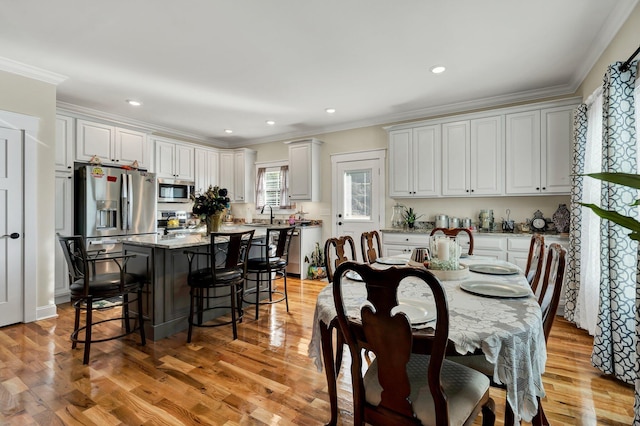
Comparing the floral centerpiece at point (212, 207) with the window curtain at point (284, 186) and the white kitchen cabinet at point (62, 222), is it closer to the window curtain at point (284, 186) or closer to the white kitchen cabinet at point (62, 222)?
the white kitchen cabinet at point (62, 222)

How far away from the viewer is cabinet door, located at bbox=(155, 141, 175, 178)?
5398 millimetres

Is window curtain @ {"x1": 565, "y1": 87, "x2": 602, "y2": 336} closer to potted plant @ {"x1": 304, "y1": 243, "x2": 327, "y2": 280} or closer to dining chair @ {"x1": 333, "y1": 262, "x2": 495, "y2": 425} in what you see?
dining chair @ {"x1": 333, "y1": 262, "x2": 495, "y2": 425}

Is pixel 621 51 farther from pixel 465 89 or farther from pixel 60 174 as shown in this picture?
pixel 60 174

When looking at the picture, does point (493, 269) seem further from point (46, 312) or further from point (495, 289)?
point (46, 312)

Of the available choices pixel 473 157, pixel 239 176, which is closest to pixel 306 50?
pixel 473 157

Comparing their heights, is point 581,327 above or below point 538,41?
below

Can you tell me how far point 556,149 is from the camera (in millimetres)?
3705

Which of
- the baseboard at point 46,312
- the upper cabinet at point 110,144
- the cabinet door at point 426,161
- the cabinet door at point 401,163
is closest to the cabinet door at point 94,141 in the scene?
the upper cabinet at point 110,144

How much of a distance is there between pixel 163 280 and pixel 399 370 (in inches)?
98.7

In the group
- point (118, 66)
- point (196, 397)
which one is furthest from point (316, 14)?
point (196, 397)

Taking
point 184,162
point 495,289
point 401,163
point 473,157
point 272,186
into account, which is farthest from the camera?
point 272,186

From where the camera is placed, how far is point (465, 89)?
3.89 metres

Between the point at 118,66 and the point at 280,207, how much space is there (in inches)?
140

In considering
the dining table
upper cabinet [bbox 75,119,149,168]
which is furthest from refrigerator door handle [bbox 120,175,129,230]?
the dining table
